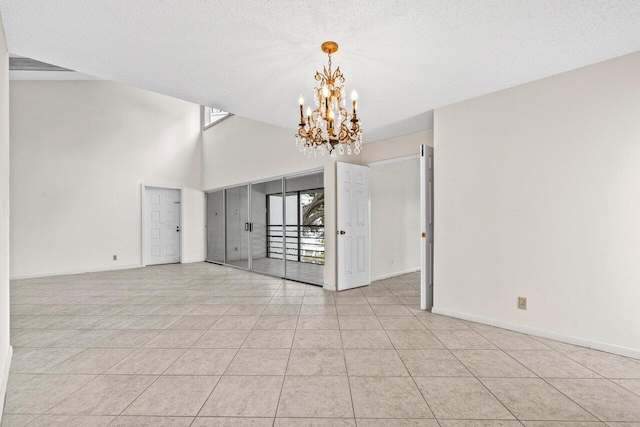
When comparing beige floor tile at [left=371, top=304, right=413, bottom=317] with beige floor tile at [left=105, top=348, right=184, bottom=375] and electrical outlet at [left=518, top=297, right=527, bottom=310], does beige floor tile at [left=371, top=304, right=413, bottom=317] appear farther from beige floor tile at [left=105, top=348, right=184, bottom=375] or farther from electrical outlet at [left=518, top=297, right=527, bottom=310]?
beige floor tile at [left=105, top=348, right=184, bottom=375]

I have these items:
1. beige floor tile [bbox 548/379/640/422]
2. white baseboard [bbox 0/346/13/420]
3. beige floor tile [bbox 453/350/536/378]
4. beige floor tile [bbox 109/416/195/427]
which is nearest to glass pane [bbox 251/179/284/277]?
white baseboard [bbox 0/346/13/420]

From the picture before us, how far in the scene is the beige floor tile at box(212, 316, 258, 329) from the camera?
3.10 meters

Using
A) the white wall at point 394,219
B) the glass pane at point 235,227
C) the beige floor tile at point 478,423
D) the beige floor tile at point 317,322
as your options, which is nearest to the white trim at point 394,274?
the white wall at point 394,219

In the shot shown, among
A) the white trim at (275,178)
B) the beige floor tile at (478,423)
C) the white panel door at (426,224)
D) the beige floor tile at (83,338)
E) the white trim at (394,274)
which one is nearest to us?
the beige floor tile at (478,423)

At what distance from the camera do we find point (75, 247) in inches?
237

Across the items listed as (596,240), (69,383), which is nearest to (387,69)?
(596,240)

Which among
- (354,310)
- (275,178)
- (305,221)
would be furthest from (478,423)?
(305,221)

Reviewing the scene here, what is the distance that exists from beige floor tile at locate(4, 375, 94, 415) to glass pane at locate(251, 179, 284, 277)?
4290mm

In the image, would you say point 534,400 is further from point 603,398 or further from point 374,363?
point 374,363

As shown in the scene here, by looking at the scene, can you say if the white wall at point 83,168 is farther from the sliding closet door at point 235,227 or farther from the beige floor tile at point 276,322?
the beige floor tile at point 276,322

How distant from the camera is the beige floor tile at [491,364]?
7.00 feet

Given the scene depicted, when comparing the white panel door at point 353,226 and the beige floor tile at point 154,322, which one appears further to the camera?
the white panel door at point 353,226

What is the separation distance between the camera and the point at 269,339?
276cm

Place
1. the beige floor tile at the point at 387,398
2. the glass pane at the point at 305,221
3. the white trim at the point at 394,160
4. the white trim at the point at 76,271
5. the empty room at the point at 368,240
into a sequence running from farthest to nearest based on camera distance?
the glass pane at the point at 305,221 → the white trim at the point at 76,271 → the white trim at the point at 394,160 → the empty room at the point at 368,240 → the beige floor tile at the point at 387,398
